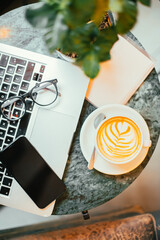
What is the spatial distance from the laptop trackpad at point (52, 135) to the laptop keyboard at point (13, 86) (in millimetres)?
38

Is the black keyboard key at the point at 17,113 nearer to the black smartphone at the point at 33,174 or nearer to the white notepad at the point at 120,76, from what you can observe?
the black smartphone at the point at 33,174

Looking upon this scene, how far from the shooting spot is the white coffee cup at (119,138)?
0.73 m

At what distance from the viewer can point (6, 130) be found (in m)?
0.80

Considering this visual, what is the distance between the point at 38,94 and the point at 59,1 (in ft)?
1.31

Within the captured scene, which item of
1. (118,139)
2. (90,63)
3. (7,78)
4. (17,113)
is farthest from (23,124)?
(90,63)

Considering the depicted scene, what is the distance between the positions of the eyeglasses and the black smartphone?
0.10m

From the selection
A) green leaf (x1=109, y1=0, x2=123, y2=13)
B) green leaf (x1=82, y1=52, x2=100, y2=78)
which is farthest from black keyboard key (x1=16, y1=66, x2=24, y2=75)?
green leaf (x1=109, y1=0, x2=123, y2=13)

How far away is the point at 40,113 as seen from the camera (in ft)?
2.63

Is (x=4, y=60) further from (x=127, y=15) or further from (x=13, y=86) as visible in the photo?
(x=127, y=15)

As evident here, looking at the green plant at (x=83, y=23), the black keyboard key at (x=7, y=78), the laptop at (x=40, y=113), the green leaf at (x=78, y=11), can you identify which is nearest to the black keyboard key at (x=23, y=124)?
the laptop at (x=40, y=113)

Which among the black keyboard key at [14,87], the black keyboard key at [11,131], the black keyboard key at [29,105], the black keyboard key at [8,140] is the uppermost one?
the black keyboard key at [14,87]

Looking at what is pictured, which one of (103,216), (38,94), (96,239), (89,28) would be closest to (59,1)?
(89,28)

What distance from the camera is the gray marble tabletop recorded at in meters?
0.82

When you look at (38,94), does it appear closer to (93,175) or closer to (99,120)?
(99,120)
